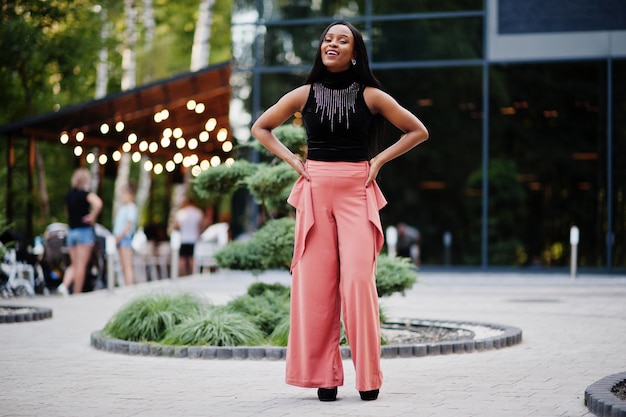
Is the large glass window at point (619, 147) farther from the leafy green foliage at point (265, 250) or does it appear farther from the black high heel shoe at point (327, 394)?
the black high heel shoe at point (327, 394)

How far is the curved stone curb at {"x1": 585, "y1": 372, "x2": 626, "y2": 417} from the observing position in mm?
6316

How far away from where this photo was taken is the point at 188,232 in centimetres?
2397

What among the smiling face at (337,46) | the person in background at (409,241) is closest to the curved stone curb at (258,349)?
the smiling face at (337,46)

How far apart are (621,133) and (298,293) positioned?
17188 mm

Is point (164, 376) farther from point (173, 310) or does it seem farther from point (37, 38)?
point (37, 38)

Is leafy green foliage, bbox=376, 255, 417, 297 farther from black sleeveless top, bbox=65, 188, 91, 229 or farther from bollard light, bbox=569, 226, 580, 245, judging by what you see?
bollard light, bbox=569, 226, 580, 245

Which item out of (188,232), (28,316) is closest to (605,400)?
(28,316)

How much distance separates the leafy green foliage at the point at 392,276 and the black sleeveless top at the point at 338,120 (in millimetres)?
3688

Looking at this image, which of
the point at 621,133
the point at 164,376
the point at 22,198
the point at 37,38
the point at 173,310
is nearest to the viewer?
the point at 164,376

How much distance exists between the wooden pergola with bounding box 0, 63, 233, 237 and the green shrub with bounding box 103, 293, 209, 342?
10557 millimetres

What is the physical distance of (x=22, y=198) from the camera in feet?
71.5

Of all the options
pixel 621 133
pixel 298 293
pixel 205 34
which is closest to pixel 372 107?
pixel 298 293

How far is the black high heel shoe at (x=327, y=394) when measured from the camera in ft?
23.8

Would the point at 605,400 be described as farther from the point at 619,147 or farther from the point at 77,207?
the point at 619,147
